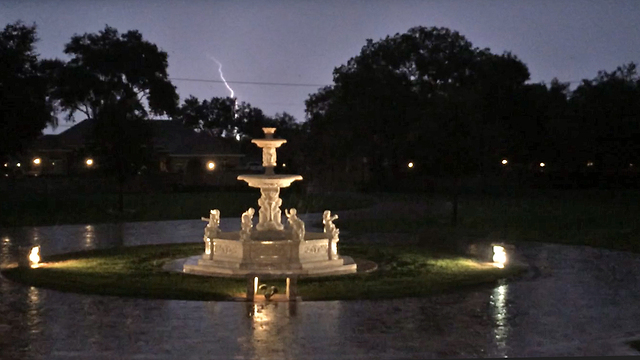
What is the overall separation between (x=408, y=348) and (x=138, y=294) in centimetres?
642

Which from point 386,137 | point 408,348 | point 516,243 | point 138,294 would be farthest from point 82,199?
point 408,348

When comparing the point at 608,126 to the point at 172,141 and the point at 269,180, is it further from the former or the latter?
→ the point at 269,180

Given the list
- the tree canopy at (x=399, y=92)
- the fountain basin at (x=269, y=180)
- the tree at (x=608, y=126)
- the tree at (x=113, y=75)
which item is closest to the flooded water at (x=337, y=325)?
the fountain basin at (x=269, y=180)

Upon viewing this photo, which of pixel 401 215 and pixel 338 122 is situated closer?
pixel 401 215

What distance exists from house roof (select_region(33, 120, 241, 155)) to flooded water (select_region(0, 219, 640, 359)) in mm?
52045

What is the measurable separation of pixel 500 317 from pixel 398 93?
1963 inches

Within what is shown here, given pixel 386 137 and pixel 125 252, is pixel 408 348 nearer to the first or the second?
pixel 125 252

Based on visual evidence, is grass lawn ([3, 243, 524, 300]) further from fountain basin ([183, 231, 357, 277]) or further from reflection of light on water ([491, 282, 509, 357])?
reflection of light on water ([491, 282, 509, 357])

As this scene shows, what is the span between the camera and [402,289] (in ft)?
54.7

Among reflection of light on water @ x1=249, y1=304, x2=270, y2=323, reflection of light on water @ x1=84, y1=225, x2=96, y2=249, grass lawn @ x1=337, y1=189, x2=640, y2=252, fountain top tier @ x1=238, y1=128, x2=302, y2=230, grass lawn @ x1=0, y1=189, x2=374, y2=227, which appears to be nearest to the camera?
reflection of light on water @ x1=249, y1=304, x2=270, y2=323

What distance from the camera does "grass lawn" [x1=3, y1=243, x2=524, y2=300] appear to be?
16.2 meters

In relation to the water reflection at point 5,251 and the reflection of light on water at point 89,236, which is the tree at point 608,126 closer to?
the reflection of light on water at point 89,236

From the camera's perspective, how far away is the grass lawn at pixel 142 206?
37.5 m

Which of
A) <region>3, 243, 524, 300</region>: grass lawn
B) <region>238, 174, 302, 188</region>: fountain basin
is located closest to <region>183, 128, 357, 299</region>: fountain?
<region>238, 174, 302, 188</region>: fountain basin
